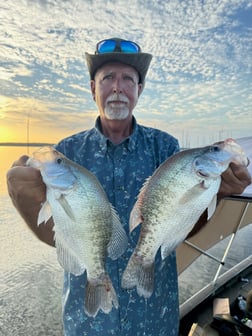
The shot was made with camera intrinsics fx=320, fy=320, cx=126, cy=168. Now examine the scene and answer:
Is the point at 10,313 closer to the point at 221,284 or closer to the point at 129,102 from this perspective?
the point at 221,284

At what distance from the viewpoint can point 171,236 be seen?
1682mm

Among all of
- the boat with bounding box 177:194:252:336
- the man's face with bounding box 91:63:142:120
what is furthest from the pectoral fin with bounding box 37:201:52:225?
the boat with bounding box 177:194:252:336

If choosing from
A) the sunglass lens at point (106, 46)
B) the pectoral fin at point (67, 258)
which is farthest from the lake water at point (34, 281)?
the pectoral fin at point (67, 258)

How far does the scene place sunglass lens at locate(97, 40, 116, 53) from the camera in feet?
7.86

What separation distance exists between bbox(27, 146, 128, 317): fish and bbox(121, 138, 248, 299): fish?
130 mm

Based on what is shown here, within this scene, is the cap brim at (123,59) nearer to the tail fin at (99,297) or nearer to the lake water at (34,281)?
the tail fin at (99,297)

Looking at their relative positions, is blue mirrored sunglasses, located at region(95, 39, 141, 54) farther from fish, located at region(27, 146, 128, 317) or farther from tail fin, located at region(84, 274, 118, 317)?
tail fin, located at region(84, 274, 118, 317)

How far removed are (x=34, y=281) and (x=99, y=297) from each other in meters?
8.64

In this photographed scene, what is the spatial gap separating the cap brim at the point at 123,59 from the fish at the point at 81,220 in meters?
1.03

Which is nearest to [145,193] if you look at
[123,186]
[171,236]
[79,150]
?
[171,236]

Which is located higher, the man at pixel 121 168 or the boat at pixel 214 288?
the man at pixel 121 168

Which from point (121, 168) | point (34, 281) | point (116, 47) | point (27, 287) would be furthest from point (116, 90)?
point (34, 281)

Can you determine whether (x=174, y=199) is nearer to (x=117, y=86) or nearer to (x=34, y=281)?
(x=117, y=86)

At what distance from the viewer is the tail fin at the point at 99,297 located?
5.41ft
